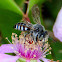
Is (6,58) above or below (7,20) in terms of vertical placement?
below

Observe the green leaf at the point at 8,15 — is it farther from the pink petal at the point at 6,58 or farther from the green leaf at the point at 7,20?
the pink petal at the point at 6,58

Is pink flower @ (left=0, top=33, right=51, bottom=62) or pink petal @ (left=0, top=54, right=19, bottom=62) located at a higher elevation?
pink flower @ (left=0, top=33, right=51, bottom=62)

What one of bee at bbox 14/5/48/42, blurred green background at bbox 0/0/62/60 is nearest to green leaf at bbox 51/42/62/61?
blurred green background at bbox 0/0/62/60

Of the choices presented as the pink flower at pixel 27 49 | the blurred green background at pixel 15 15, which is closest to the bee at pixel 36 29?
the pink flower at pixel 27 49

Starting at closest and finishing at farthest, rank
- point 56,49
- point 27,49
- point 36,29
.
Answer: point 36,29 → point 27,49 → point 56,49

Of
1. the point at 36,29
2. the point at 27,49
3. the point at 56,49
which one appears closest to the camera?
the point at 36,29

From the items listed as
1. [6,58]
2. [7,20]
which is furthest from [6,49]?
[7,20]

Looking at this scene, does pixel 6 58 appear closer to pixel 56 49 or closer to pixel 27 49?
pixel 27 49

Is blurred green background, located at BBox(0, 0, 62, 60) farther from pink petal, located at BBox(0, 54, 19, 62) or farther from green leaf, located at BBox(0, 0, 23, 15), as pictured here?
pink petal, located at BBox(0, 54, 19, 62)

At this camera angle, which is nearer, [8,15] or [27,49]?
[27,49]
